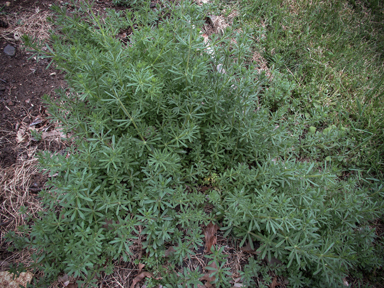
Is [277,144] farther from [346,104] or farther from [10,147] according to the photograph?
[10,147]

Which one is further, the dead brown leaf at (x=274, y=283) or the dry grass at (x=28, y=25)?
the dry grass at (x=28, y=25)

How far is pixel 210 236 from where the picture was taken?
115 inches

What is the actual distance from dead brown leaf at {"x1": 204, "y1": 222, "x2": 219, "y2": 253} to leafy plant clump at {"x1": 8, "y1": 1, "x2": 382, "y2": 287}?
10cm

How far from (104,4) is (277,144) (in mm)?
3829

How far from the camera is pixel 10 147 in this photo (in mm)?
3297

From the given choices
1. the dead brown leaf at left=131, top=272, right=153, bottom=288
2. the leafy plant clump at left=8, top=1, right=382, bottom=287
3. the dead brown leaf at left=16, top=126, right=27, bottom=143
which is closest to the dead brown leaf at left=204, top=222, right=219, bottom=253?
the leafy plant clump at left=8, top=1, right=382, bottom=287

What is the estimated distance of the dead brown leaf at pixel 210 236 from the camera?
113 inches

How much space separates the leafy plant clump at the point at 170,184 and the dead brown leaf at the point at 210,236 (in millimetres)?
103

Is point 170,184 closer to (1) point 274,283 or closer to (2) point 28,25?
(1) point 274,283

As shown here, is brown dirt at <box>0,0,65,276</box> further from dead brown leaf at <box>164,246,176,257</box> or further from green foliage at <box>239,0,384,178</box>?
green foliage at <box>239,0,384,178</box>

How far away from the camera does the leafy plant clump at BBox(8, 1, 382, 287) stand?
2.43 meters

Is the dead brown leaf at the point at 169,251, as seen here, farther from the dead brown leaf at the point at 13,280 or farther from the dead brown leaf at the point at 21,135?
the dead brown leaf at the point at 21,135

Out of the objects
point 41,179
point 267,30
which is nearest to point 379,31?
point 267,30

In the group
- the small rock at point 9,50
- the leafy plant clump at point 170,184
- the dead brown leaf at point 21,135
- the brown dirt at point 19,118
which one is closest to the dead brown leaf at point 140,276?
the leafy plant clump at point 170,184
